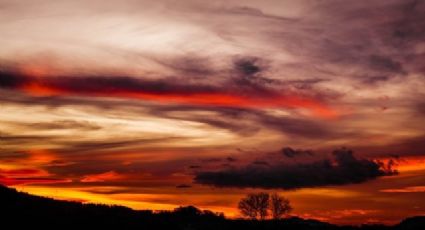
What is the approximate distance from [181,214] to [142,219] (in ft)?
10.5

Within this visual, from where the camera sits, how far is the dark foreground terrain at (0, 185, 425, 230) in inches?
1403

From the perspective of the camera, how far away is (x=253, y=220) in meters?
41.8

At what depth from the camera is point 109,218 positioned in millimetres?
37844

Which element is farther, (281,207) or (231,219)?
(281,207)

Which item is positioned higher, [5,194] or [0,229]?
[5,194]

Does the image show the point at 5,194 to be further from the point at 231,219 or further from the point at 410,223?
the point at 410,223

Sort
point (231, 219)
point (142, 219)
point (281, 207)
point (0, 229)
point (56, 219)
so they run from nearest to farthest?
point (0, 229)
point (56, 219)
point (142, 219)
point (231, 219)
point (281, 207)

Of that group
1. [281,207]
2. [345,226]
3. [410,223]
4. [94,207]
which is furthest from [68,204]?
[281,207]

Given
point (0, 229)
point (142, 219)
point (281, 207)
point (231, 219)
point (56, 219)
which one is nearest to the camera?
point (0, 229)

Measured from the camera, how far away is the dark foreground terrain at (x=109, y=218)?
35.6 metres

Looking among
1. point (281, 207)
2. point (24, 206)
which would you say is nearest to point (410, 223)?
point (24, 206)

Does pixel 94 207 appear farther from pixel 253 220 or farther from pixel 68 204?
pixel 253 220

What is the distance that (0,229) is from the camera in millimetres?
32875

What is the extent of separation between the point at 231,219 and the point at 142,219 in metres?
6.42
